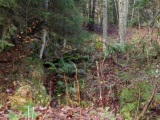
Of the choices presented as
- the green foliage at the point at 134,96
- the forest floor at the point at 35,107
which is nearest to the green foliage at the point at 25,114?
the forest floor at the point at 35,107

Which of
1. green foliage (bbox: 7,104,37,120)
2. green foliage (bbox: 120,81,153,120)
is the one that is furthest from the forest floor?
green foliage (bbox: 120,81,153,120)

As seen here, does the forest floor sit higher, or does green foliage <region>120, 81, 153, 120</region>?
the forest floor

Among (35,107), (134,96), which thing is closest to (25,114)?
(35,107)

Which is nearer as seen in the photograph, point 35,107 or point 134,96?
point 35,107

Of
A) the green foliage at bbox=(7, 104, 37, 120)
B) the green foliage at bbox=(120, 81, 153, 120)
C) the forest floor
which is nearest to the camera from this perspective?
the green foliage at bbox=(7, 104, 37, 120)

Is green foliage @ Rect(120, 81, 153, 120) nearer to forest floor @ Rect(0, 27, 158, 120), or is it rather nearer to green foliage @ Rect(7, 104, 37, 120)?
forest floor @ Rect(0, 27, 158, 120)

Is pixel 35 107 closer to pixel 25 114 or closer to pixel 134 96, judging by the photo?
pixel 25 114

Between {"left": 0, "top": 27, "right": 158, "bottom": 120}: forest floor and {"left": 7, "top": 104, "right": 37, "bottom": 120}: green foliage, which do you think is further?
{"left": 0, "top": 27, "right": 158, "bottom": 120}: forest floor

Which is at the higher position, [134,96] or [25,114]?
[25,114]

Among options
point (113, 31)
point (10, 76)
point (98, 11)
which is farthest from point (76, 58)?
point (98, 11)

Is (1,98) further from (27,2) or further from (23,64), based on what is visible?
(27,2)

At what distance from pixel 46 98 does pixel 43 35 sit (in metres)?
3.69

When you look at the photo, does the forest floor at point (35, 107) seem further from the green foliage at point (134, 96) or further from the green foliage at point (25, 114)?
the green foliage at point (134, 96)

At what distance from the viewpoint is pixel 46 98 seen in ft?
24.9
